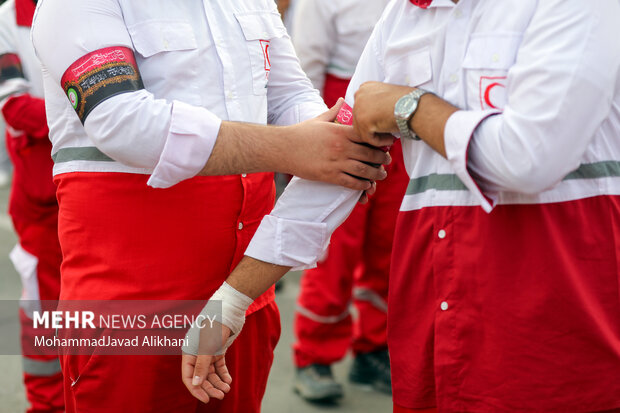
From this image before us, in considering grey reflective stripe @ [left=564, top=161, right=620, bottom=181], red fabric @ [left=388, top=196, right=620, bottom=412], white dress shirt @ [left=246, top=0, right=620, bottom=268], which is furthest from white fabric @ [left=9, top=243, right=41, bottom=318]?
grey reflective stripe @ [left=564, top=161, right=620, bottom=181]

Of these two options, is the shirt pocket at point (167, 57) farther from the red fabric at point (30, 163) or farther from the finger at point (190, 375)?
the red fabric at point (30, 163)

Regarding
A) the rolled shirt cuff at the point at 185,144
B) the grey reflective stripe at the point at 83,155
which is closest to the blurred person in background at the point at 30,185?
the grey reflective stripe at the point at 83,155

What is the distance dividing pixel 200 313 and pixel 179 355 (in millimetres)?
149

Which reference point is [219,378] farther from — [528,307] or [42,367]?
[42,367]

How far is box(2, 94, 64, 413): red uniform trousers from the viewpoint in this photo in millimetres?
3314

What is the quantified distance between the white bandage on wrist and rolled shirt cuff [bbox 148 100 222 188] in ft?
1.07

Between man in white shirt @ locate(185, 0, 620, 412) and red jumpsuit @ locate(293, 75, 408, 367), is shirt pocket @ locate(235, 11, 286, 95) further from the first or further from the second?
red jumpsuit @ locate(293, 75, 408, 367)

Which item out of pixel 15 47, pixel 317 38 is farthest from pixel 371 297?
pixel 15 47

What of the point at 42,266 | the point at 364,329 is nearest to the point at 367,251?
the point at 364,329

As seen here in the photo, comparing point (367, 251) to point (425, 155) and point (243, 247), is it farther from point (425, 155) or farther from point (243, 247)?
point (425, 155)

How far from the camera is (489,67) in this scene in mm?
1568

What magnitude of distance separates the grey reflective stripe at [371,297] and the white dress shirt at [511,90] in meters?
2.28

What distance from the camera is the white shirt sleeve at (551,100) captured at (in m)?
1.42

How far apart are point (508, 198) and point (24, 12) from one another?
2.52 m
